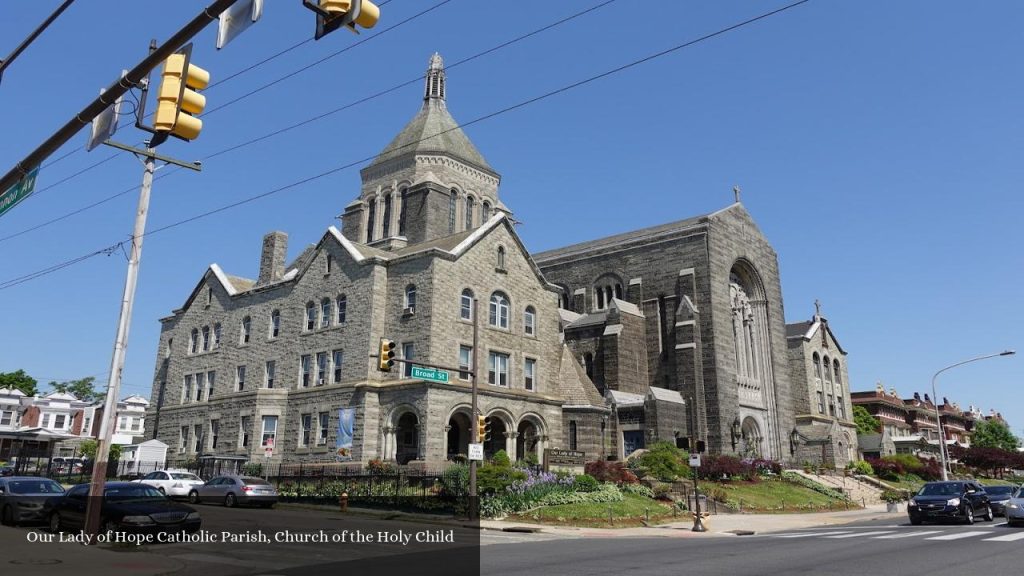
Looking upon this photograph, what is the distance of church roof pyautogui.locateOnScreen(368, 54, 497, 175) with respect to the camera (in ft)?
180

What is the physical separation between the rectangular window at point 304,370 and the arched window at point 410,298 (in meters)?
7.27

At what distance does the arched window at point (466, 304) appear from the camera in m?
36.9

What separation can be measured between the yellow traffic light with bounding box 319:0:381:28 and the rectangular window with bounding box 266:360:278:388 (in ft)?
119

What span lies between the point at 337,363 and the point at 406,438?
17.4 ft

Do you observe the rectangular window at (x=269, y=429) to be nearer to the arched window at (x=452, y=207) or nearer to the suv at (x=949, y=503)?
the arched window at (x=452, y=207)

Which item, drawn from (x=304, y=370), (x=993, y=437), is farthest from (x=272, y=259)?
(x=993, y=437)

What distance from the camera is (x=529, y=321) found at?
4041cm

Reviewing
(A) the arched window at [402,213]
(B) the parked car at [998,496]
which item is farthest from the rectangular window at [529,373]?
(B) the parked car at [998,496]

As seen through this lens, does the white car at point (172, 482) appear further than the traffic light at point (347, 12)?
Yes

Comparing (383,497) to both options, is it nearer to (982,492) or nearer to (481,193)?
(982,492)

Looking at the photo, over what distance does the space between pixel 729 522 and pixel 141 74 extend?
80.9ft

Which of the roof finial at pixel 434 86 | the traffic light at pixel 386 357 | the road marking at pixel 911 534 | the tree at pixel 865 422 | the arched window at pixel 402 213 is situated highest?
the roof finial at pixel 434 86

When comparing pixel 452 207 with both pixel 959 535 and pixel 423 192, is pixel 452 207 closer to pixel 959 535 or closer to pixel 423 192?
pixel 423 192

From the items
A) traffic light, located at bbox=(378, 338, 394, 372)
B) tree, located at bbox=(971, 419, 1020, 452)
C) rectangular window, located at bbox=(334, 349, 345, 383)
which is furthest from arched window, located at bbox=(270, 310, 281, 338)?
tree, located at bbox=(971, 419, 1020, 452)
